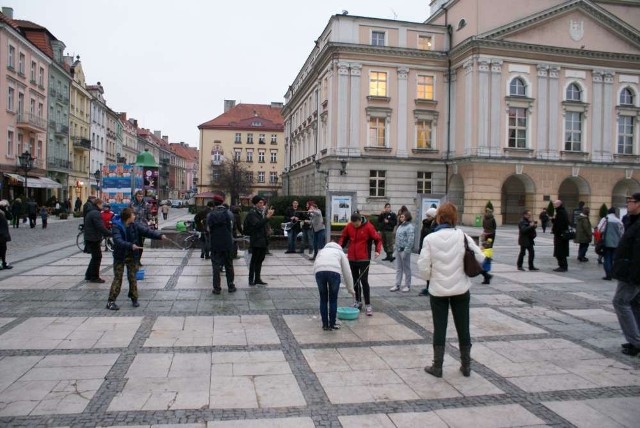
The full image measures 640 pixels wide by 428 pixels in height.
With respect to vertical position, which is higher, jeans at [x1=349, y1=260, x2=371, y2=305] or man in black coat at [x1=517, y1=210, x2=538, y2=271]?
man in black coat at [x1=517, y1=210, x2=538, y2=271]

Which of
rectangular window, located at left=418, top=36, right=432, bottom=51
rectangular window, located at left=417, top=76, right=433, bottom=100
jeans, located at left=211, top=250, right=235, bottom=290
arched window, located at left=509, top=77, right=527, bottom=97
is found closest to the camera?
jeans, located at left=211, top=250, right=235, bottom=290

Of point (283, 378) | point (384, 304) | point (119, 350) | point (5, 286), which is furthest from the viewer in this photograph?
point (5, 286)

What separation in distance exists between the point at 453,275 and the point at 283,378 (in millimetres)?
2152

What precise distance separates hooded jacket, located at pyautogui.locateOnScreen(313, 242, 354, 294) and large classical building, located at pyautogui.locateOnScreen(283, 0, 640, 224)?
29855mm

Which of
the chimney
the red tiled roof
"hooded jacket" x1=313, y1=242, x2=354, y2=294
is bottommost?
"hooded jacket" x1=313, y1=242, x2=354, y2=294

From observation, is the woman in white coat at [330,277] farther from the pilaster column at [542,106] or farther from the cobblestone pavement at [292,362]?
the pilaster column at [542,106]

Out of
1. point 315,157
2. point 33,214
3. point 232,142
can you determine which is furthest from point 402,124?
point 232,142

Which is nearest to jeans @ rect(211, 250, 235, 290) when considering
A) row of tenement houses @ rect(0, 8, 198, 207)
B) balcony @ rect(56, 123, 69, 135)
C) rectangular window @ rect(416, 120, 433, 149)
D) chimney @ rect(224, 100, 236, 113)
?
row of tenement houses @ rect(0, 8, 198, 207)

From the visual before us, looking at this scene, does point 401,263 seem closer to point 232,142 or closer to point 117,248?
point 117,248

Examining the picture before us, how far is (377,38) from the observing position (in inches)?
1521

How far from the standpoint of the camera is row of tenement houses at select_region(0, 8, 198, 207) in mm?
41281

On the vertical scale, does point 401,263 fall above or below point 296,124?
below

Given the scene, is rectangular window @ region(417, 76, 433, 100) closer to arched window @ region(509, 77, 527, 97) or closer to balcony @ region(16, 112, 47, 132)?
arched window @ region(509, 77, 527, 97)

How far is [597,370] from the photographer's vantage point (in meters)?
6.26
